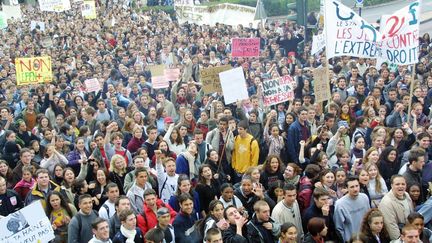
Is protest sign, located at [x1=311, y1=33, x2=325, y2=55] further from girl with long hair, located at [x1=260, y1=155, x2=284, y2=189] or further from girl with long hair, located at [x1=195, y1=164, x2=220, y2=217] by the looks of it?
girl with long hair, located at [x1=195, y1=164, x2=220, y2=217]

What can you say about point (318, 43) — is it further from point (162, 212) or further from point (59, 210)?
point (162, 212)

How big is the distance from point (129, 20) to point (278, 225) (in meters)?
21.6

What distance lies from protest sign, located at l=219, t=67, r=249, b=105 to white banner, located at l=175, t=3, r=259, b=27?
38.5ft

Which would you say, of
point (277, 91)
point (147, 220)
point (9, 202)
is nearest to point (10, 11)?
point (277, 91)

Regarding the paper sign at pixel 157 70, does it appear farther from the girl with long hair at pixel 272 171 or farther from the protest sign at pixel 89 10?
the protest sign at pixel 89 10

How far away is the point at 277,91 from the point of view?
12.2m

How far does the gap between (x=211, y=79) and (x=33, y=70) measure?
4.23 m

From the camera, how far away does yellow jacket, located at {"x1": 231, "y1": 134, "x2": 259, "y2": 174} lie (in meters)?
9.66

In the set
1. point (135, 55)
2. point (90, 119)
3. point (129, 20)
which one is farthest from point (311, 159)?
point (129, 20)

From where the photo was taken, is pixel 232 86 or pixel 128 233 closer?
pixel 128 233

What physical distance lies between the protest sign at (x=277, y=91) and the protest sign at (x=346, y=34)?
0.94m

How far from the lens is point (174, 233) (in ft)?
23.3

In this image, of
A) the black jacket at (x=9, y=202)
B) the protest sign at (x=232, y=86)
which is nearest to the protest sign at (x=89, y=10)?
the protest sign at (x=232, y=86)

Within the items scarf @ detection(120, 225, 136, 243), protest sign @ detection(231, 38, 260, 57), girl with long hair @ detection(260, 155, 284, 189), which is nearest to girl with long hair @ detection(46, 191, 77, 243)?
scarf @ detection(120, 225, 136, 243)
